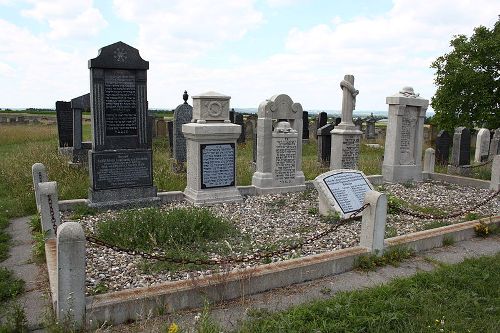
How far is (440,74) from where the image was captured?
17.6 meters

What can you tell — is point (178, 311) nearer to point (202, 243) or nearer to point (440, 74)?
point (202, 243)

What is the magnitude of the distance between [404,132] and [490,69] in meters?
7.70

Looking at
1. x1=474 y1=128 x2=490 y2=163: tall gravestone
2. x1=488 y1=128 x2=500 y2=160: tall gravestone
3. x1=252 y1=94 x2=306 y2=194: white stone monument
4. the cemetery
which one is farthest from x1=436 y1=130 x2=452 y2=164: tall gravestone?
x1=252 y1=94 x2=306 y2=194: white stone monument

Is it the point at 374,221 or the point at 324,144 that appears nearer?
the point at 374,221

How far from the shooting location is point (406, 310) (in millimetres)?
3984

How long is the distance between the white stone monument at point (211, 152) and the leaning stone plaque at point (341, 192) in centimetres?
214

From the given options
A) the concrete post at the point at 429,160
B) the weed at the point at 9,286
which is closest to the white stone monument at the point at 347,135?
the concrete post at the point at 429,160

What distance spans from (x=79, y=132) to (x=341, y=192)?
362 inches

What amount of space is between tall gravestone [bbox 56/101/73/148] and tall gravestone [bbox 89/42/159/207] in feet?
27.0

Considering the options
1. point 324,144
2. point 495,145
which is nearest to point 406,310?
point 324,144

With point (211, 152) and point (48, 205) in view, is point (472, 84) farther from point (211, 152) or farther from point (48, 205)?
point (48, 205)

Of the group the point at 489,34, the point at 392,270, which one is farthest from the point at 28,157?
the point at 489,34

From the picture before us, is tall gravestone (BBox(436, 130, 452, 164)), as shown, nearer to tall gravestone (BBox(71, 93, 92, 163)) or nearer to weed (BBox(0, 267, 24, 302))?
tall gravestone (BBox(71, 93, 92, 163))

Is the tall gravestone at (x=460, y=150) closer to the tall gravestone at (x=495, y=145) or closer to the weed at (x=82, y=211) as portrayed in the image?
the tall gravestone at (x=495, y=145)
